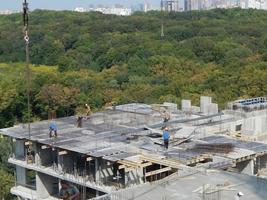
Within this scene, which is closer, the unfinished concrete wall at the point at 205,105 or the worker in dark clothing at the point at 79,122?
the worker in dark clothing at the point at 79,122

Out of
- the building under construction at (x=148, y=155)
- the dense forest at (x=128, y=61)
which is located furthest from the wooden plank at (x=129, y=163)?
the dense forest at (x=128, y=61)

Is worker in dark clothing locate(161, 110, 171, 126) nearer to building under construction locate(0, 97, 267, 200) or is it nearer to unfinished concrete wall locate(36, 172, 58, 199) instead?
building under construction locate(0, 97, 267, 200)

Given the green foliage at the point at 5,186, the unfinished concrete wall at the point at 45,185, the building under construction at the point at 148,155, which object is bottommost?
the green foliage at the point at 5,186

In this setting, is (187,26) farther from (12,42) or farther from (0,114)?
(0,114)

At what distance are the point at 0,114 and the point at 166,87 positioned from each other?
489 inches

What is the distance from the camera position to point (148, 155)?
1891 cm

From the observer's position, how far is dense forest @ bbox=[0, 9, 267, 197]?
4269 centimetres

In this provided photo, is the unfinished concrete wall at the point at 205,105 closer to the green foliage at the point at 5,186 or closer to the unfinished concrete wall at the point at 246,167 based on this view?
the unfinished concrete wall at the point at 246,167

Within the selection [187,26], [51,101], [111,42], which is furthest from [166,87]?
[187,26]

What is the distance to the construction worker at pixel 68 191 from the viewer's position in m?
20.3

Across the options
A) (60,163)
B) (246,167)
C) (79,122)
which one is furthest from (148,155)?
A: (79,122)

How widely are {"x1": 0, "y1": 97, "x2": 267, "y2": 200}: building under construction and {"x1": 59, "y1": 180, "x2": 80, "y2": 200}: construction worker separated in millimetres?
237

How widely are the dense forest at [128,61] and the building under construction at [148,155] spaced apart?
613cm

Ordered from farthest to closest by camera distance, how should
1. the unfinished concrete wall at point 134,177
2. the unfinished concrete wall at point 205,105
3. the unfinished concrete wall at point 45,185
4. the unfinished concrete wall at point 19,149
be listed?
the unfinished concrete wall at point 205,105 → the unfinished concrete wall at point 19,149 → the unfinished concrete wall at point 45,185 → the unfinished concrete wall at point 134,177
